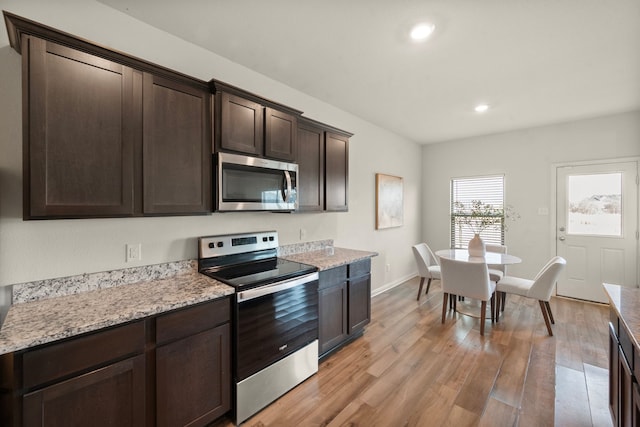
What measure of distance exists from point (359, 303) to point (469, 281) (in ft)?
4.17

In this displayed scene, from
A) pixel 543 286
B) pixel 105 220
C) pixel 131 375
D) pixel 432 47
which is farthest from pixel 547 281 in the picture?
pixel 105 220

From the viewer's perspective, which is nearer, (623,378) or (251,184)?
(623,378)

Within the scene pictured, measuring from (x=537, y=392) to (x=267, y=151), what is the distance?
2855 mm

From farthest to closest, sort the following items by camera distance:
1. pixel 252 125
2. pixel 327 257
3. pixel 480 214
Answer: pixel 480 214 < pixel 327 257 < pixel 252 125

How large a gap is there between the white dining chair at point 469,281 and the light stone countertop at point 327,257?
1001mm

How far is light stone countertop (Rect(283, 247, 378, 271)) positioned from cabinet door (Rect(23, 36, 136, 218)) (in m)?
1.49

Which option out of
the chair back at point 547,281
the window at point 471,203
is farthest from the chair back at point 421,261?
the window at point 471,203

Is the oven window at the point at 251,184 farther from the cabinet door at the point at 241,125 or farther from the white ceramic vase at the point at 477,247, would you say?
the white ceramic vase at the point at 477,247

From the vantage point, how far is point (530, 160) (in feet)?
14.8

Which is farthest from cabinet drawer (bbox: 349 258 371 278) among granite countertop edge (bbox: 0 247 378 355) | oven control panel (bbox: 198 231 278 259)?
granite countertop edge (bbox: 0 247 378 355)

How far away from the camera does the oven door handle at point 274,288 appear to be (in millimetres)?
1778

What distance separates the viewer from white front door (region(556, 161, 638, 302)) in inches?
148

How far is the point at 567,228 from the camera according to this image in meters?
4.22

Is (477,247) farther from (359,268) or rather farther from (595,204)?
(595,204)
